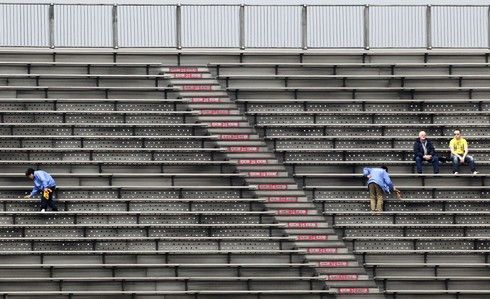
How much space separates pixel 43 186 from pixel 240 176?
13.2 feet

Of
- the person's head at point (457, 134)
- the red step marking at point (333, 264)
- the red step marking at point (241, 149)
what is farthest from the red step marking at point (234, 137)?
the person's head at point (457, 134)

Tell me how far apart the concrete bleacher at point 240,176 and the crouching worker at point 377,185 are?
266 millimetres

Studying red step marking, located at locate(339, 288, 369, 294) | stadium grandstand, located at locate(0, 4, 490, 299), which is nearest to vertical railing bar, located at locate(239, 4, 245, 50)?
stadium grandstand, located at locate(0, 4, 490, 299)

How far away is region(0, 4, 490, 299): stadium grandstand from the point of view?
39375 mm

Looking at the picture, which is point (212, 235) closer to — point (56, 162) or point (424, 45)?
point (56, 162)

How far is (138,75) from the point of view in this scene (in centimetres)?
4406


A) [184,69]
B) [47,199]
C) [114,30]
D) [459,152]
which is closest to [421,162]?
[459,152]

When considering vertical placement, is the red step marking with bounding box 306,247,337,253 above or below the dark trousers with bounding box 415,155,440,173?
below

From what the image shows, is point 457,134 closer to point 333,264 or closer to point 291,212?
point 291,212

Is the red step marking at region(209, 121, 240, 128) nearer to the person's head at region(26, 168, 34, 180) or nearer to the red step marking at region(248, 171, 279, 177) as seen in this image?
the red step marking at region(248, 171, 279, 177)

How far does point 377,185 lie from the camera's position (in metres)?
40.7

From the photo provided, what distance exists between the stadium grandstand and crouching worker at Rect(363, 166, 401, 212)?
0.80 ft

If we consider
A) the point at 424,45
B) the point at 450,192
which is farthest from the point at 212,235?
the point at 424,45

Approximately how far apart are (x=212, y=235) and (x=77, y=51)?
629 centimetres
